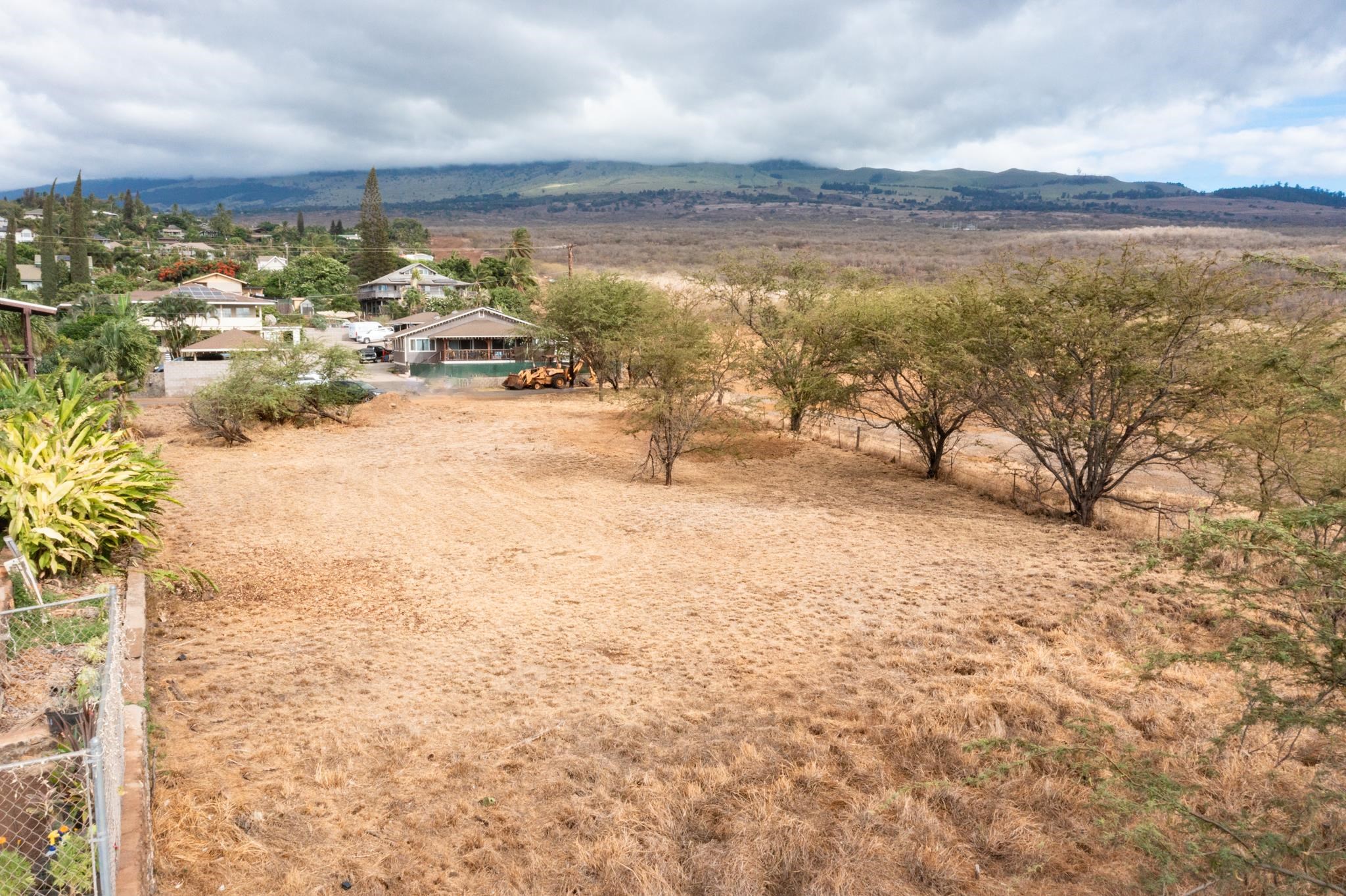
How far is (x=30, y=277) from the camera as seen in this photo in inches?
2749

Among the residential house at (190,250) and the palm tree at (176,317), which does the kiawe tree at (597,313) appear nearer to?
the palm tree at (176,317)

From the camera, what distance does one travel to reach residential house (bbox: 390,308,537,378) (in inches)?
1666

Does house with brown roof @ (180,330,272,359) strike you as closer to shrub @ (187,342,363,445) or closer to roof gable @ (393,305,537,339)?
roof gable @ (393,305,537,339)

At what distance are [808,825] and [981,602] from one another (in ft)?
17.9

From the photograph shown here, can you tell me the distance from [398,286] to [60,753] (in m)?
76.0

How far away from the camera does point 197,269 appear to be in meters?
75.4

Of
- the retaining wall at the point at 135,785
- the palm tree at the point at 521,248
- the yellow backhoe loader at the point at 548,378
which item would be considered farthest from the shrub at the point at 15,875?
the palm tree at the point at 521,248

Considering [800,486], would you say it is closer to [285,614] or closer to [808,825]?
[285,614]

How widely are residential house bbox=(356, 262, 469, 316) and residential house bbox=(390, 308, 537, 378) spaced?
3103cm

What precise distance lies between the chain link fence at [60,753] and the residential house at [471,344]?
35.0 meters

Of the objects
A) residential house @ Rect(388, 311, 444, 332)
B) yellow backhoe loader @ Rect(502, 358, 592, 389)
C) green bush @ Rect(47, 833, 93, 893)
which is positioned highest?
residential house @ Rect(388, 311, 444, 332)

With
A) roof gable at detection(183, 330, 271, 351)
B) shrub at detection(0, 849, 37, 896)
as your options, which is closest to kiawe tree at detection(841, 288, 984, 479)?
shrub at detection(0, 849, 37, 896)

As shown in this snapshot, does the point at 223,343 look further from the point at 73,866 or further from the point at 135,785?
the point at 73,866

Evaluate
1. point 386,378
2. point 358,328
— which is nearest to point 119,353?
point 386,378
